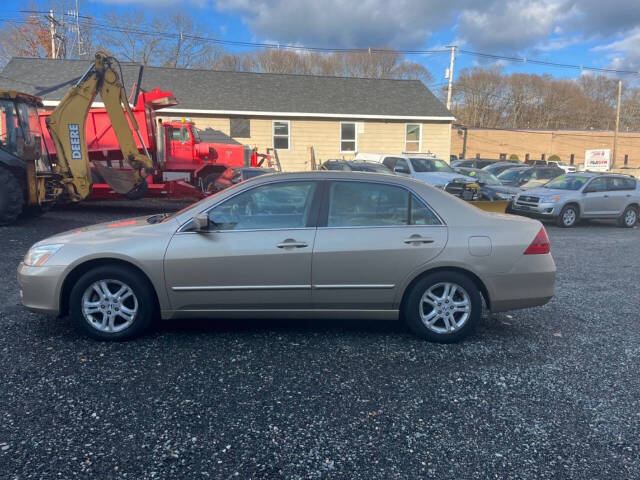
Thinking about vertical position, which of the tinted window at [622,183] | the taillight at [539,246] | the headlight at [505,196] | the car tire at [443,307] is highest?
the tinted window at [622,183]

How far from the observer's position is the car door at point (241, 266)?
4258mm

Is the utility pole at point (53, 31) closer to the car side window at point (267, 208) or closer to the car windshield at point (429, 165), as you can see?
the car windshield at point (429, 165)

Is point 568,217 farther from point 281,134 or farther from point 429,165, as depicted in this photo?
point 281,134

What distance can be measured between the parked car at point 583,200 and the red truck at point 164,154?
8481mm

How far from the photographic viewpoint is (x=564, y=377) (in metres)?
3.93

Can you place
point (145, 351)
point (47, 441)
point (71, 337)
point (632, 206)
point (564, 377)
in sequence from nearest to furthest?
point (47, 441) < point (564, 377) < point (145, 351) < point (71, 337) < point (632, 206)

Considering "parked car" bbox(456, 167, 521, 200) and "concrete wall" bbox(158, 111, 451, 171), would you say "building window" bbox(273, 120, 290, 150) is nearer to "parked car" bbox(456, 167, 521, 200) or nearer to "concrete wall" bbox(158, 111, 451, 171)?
"concrete wall" bbox(158, 111, 451, 171)

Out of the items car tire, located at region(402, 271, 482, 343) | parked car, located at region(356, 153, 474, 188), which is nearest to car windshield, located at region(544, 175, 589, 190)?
parked car, located at region(356, 153, 474, 188)

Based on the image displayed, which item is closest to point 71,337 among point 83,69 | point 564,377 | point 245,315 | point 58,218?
point 245,315

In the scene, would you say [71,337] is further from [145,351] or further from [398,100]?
[398,100]

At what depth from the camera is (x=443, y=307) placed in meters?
4.45

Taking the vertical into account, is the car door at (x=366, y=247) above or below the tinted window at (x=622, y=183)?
below

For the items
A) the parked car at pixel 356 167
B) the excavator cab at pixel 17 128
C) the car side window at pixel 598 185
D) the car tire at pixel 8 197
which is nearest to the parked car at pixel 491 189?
the car side window at pixel 598 185

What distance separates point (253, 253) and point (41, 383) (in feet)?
6.03
